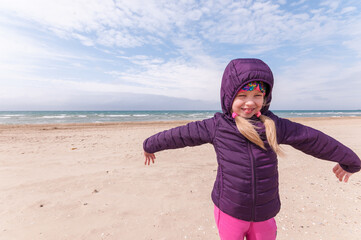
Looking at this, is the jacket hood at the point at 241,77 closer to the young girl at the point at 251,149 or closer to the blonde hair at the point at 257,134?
the young girl at the point at 251,149

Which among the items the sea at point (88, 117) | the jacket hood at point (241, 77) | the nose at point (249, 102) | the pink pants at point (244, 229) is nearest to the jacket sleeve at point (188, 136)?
the jacket hood at point (241, 77)

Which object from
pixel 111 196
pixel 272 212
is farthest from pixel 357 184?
pixel 111 196

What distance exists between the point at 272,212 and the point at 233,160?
609 millimetres

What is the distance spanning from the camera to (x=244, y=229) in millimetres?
1735

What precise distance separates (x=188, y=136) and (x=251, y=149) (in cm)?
61

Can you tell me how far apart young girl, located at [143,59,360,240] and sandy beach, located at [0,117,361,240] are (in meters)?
1.29

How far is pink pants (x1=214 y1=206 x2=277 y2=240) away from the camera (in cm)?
173

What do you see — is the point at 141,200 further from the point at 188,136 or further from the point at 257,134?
the point at 257,134

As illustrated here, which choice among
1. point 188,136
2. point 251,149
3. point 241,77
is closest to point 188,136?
point 188,136

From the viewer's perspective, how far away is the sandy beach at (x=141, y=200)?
9.25 feet

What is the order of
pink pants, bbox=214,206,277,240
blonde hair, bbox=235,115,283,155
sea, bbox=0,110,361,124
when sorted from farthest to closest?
sea, bbox=0,110,361,124 < pink pants, bbox=214,206,277,240 < blonde hair, bbox=235,115,283,155

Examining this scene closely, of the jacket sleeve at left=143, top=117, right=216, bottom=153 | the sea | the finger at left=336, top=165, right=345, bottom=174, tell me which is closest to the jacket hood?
the jacket sleeve at left=143, top=117, right=216, bottom=153

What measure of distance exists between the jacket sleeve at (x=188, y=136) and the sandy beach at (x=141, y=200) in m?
1.59

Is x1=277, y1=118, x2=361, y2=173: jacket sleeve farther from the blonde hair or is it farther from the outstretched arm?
the outstretched arm
